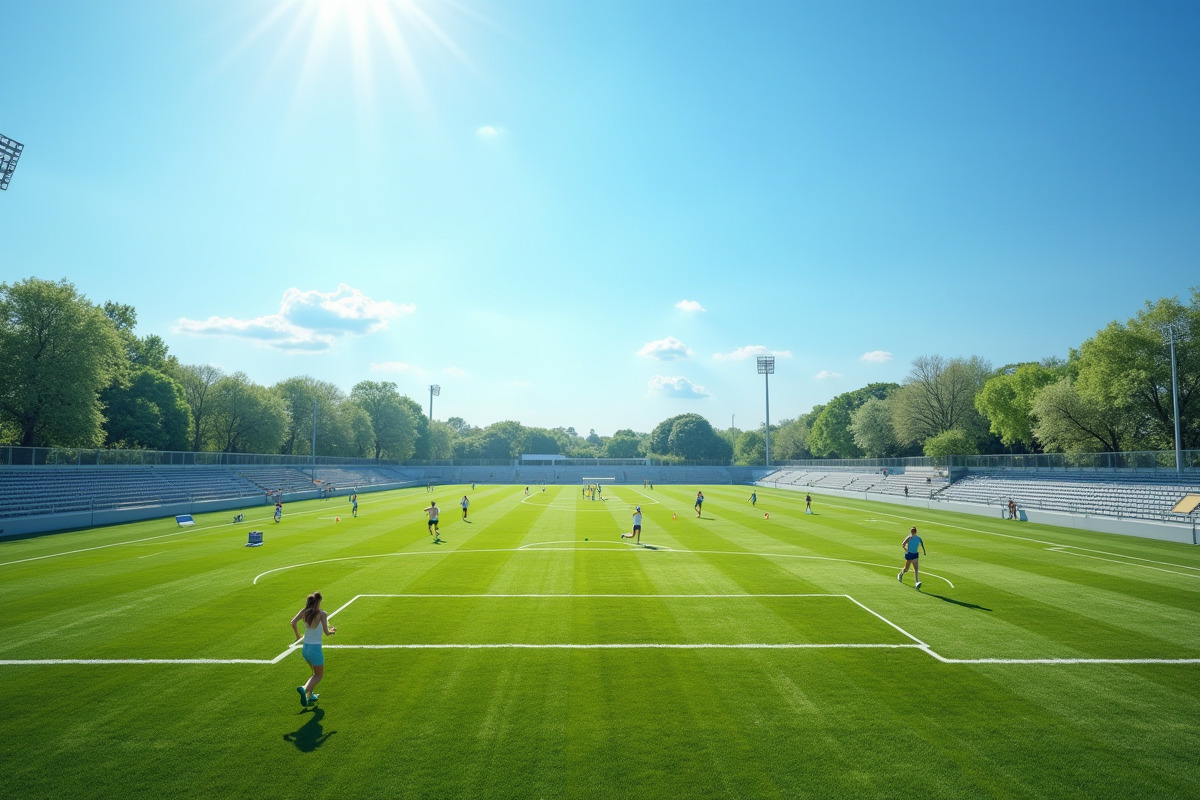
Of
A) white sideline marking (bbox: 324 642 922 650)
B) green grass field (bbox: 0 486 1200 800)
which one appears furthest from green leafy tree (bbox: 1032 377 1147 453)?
white sideline marking (bbox: 324 642 922 650)

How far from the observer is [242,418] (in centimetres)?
8050

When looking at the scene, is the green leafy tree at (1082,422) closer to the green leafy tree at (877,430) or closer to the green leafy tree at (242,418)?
the green leafy tree at (877,430)

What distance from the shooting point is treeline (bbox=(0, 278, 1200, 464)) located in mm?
48062

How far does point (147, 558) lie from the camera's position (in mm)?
25109

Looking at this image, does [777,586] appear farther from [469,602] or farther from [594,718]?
[594,718]

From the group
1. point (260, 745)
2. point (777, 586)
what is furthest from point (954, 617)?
point (260, 745)

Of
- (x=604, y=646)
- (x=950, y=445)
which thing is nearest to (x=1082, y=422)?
(x=950, y=445)

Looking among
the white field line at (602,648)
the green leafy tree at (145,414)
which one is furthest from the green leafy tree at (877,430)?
the green leafy tree at (145,414)

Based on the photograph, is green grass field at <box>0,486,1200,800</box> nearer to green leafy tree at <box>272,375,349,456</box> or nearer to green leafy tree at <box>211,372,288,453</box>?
green leafy tree at <box>211,372,288,453</box>

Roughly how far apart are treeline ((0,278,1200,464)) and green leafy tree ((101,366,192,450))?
0.45ft

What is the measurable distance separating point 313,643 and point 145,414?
68.5 m

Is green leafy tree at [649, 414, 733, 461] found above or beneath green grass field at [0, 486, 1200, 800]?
above

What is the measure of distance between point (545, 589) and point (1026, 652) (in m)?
13.0

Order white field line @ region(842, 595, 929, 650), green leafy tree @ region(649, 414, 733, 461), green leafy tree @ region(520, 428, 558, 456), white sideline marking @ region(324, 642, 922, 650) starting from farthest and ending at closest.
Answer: green leafy tree @ region(520, 428, 558, 456), green leafy tree @ region(649, 414, 733, 461), white field line @ region(842, 595, 929, 650), white sideline marking @ region(324, 642, 922, 650)
